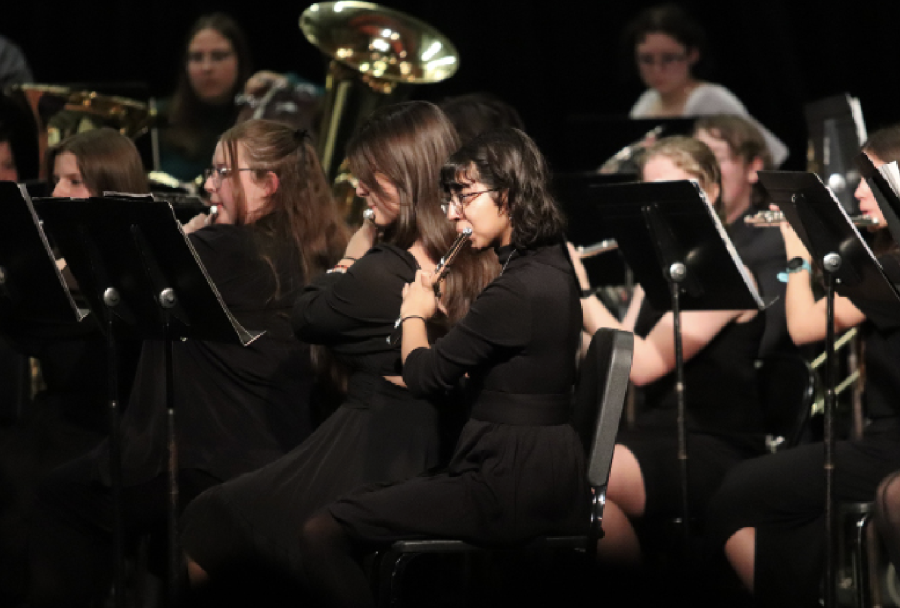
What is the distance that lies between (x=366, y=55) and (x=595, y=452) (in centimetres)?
233

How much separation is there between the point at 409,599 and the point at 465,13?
3.25 metres

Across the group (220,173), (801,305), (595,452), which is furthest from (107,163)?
(801,305)

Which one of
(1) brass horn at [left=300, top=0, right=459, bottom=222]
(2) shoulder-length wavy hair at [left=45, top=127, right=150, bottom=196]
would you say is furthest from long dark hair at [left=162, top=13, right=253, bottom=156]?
(2) shoulder-length wavy hair at [left=45, top=127, right=150, bottom=196]

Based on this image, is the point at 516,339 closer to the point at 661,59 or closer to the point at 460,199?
the point at 460,199

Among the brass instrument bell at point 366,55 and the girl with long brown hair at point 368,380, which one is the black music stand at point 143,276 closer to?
the girl with long brown hair at point 368,380

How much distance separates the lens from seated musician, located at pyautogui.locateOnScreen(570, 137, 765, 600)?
10.7 ft

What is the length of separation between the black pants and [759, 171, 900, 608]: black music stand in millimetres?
1409

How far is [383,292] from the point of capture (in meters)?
2.67

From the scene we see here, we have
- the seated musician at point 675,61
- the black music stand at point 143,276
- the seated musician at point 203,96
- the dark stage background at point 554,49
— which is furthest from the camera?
the dark stage background at point 554,49

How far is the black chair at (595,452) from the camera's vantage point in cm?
238

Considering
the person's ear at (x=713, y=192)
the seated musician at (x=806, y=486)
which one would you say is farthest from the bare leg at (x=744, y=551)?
the person's ear at (x=713, y=192)

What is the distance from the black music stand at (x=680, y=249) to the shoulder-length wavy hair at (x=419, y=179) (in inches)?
18.4

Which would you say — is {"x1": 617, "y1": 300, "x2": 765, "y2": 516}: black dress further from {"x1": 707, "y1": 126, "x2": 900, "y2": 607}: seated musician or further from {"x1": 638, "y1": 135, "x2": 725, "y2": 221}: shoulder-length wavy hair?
{"x1": 638, "y1": 135, "x2": 725, "y2": 221}: shoulder-length wavy hair

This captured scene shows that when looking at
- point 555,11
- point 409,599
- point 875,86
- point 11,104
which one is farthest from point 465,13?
point 409,599
